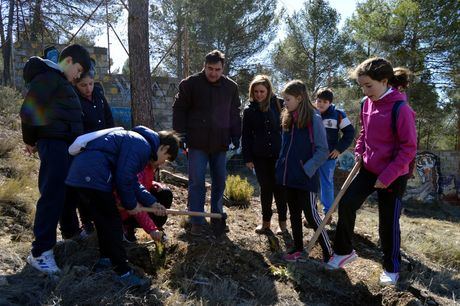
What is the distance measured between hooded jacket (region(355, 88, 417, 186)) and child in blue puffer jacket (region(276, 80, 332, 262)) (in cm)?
41

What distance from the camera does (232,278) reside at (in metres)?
3.55

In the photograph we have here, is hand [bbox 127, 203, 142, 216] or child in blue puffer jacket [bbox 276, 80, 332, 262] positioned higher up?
child in blue puffer jacket [bbox 276, 80, 332, 262]

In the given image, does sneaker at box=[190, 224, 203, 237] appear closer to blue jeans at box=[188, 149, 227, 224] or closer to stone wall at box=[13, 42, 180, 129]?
blue jeans at box=[188, 149, 227, 224]

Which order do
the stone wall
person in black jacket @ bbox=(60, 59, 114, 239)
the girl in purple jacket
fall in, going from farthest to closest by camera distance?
the stone wall → person in black jacket @ bbox=(60, 59, 114, 239) → the girl in purple jacket

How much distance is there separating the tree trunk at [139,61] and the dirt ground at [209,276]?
200 cm

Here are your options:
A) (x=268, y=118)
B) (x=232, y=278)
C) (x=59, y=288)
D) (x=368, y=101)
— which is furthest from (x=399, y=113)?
(x=59, y=288)

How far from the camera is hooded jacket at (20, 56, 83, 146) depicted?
3074mm

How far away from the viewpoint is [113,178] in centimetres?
305

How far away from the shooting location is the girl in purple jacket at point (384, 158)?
332 centimetres

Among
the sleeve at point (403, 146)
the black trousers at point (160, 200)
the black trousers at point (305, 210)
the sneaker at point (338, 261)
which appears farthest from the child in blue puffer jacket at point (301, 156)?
the black trousers at point (160, 200)

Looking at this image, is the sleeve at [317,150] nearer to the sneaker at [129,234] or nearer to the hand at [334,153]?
the hand at [334,153]

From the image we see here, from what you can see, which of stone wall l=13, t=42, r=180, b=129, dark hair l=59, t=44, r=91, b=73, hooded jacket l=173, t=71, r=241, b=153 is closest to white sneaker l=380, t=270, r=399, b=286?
hooded jacket l=173, t=71, r=241, b=153

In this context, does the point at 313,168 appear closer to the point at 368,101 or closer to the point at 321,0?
the point at 368,101

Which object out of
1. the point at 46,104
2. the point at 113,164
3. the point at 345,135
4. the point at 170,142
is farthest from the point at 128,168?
the point at 345,135
